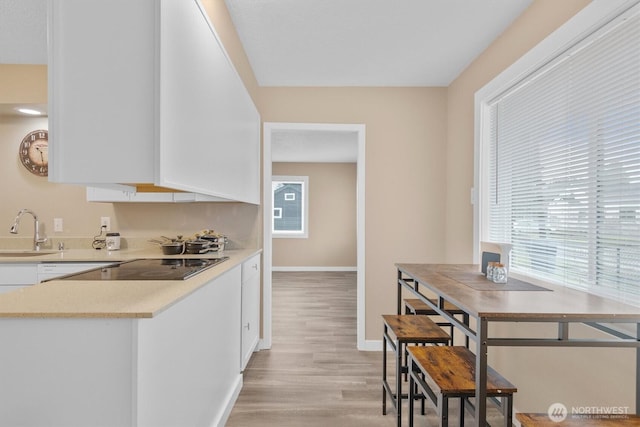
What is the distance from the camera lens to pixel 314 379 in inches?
102

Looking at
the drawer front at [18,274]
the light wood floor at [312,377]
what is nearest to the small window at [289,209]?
the light wood floor at [312,377]

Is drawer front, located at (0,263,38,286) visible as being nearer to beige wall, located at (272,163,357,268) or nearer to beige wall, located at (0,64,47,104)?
beige wall, located at (0,64,47,104)

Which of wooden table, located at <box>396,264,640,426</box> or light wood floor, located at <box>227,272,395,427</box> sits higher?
wooden table, located at <box>396,264,640,426</box>

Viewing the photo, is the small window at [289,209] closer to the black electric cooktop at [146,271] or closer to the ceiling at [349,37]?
the ceiling at [349,37]

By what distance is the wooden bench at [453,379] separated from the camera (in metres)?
1.35

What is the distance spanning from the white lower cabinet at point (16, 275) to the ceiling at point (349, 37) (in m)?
1.55

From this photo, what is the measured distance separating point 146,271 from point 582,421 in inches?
77.6

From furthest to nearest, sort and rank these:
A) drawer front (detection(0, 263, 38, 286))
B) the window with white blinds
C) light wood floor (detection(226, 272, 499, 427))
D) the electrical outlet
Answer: the electrical outlet
drawer front (detection(0, 263, 38, 286))
light wood floor (detection(226, 272, 499, 427))
the window with white blinds

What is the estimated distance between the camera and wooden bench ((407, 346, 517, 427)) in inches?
53.0

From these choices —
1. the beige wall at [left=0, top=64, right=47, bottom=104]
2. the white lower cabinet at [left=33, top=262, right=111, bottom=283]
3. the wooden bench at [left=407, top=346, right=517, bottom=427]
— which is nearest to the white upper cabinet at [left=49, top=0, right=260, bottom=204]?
the wooden bench at [left=407, top=346, right=517, bottom=427]

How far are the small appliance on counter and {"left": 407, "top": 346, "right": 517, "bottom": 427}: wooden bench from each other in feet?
4.01

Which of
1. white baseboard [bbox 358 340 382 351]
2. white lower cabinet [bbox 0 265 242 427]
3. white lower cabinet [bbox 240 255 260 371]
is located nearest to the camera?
white lower cabinet [bbox 0 265 242 427]

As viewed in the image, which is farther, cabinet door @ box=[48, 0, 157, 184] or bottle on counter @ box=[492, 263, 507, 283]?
bottle on counter @ box=[492, 263, 507, 283]

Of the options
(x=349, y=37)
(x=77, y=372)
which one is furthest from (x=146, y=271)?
(x=349, y=37)
